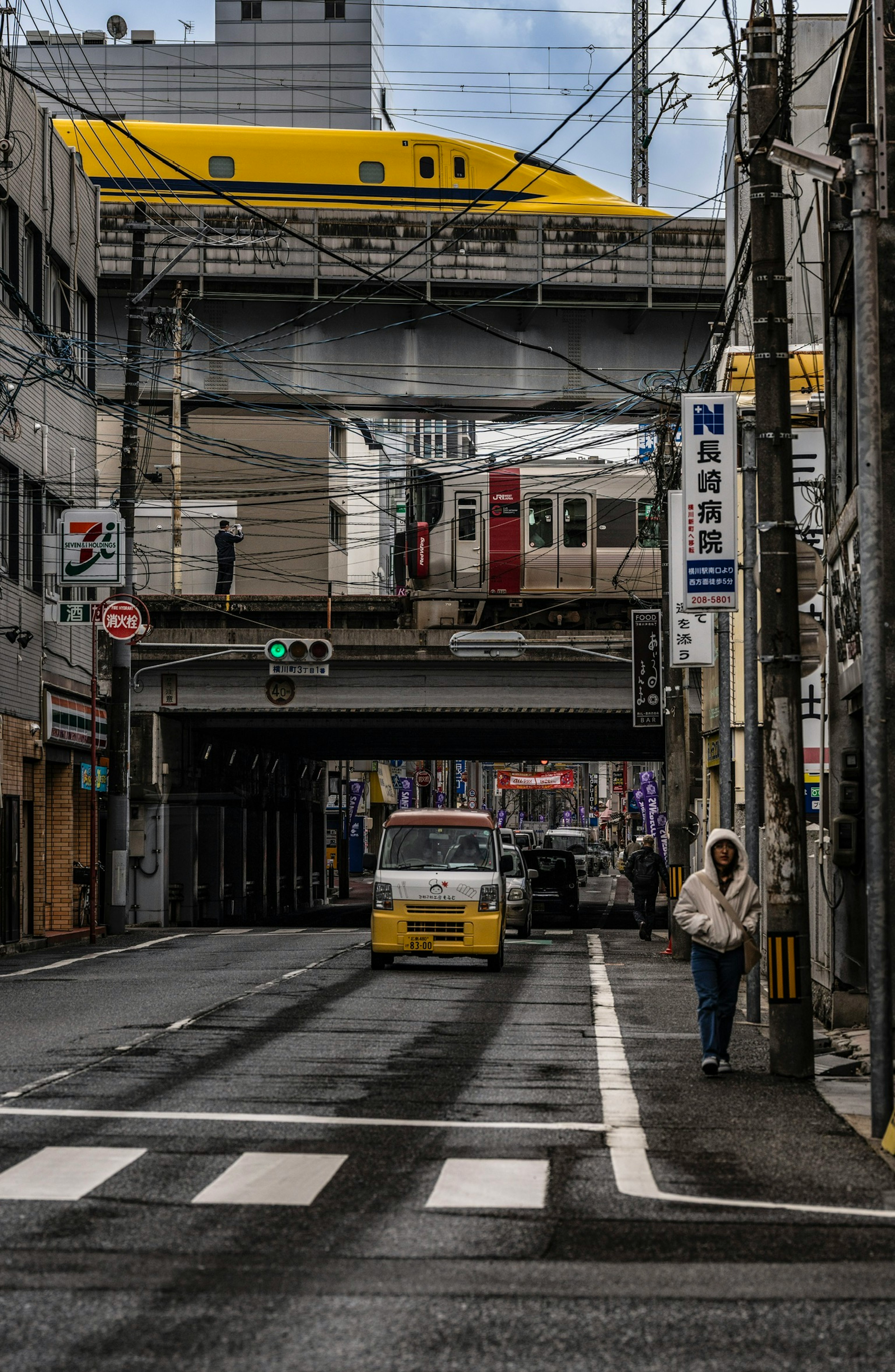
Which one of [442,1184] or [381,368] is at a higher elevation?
[381,368]

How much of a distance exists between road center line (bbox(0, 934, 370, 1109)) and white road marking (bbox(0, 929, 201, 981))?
3860 mm

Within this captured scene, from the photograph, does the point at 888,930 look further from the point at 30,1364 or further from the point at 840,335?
the point at 840,335

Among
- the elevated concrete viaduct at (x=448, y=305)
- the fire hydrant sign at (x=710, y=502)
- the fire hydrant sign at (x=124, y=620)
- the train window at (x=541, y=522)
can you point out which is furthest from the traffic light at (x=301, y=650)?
the fire hydrant sign at (x=710, y=502)

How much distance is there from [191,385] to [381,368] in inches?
176

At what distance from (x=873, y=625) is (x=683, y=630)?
720 inches

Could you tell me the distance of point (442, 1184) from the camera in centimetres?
833

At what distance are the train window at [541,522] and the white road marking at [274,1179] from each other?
35.1 meters

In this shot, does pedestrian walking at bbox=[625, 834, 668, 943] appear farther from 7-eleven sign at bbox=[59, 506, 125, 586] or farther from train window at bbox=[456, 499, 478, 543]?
train window at bbox=[456, 499, 478, 543]

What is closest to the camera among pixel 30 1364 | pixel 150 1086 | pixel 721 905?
pixel 30 1364

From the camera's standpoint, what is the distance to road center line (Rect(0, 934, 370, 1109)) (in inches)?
455

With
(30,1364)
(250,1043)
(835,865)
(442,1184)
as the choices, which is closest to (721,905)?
(835,865)

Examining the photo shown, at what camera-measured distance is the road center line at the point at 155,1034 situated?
11.6 meters

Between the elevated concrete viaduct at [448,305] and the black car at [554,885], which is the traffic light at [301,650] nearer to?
the elevated concrete viaduct at [448,305]

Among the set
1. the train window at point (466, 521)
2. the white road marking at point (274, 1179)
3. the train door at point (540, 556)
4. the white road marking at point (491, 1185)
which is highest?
the train window at point (466, 521)
